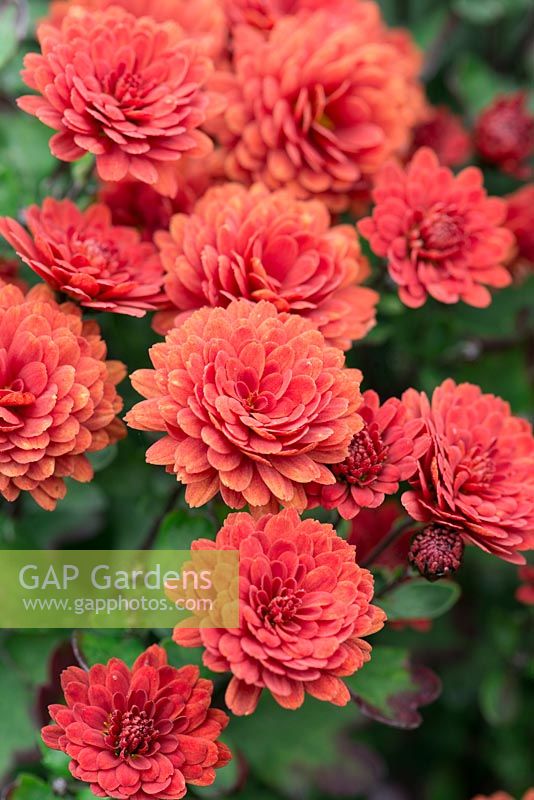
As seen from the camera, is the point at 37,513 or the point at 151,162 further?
the point at 37,513

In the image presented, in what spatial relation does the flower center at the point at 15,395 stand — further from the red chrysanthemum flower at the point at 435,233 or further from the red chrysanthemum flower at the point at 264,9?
the red chrysanthemum flower at the point at 264,9

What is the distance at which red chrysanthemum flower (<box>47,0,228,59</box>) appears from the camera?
1030mm

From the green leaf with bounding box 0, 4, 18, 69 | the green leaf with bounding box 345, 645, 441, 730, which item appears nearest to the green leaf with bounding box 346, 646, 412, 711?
the green leaf with bounding box 345, 645, 441, 730

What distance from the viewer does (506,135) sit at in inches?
48.3

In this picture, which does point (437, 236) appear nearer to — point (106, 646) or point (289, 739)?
point (106, 646)

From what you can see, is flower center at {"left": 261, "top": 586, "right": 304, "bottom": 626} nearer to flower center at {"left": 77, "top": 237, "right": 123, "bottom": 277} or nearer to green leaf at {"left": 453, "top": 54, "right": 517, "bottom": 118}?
flower center at {"left": 77, "top": 237, "right": 123, "bottom": 277}

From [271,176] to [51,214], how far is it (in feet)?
0.83

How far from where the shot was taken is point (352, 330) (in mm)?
865

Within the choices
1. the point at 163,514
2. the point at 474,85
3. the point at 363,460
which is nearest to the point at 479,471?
the point at 363,460

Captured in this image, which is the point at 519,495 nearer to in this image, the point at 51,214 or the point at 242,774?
the point at 242,774

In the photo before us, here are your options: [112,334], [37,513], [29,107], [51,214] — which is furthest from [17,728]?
[29,107]

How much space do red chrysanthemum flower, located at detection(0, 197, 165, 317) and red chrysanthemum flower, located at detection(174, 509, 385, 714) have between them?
9.6 inches

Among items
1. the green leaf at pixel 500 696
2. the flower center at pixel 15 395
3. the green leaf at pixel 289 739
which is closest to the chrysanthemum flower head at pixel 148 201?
the flower center at pixel 15 395

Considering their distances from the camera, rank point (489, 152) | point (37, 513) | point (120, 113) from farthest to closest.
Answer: point (489, 152) < point (37, 513) < point (120, 113)
